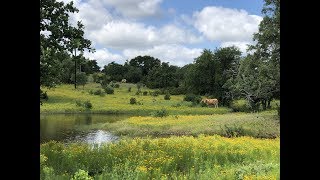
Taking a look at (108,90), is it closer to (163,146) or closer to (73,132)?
(73,132)

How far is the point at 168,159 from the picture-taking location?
43.3ft

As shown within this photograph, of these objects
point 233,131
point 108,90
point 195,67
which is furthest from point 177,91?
point 233,131

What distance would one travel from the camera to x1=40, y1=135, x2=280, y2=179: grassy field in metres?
Answer: 11.7

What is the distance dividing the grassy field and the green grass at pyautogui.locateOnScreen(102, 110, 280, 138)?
5.33 m

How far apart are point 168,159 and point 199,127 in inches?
540

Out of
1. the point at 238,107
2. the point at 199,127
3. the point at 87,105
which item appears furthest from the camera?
the point at 238,107

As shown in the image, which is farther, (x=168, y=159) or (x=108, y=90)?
(x=108, y=90)

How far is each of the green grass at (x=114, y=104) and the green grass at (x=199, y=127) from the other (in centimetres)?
→ 765

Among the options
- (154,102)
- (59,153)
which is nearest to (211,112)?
(154,102)

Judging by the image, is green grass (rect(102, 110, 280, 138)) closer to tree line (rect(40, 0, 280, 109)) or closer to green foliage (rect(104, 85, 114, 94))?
tree line (rect(40, 0, 280, 109))

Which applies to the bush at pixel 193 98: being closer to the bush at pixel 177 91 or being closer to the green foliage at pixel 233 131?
the bush at pixel 177 91

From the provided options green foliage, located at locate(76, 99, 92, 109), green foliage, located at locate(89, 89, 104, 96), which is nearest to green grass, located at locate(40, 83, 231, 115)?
green foliage, located at locate(76, 99, 92, 109)

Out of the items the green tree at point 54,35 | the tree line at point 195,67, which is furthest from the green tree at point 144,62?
the green tree at point 54,35
